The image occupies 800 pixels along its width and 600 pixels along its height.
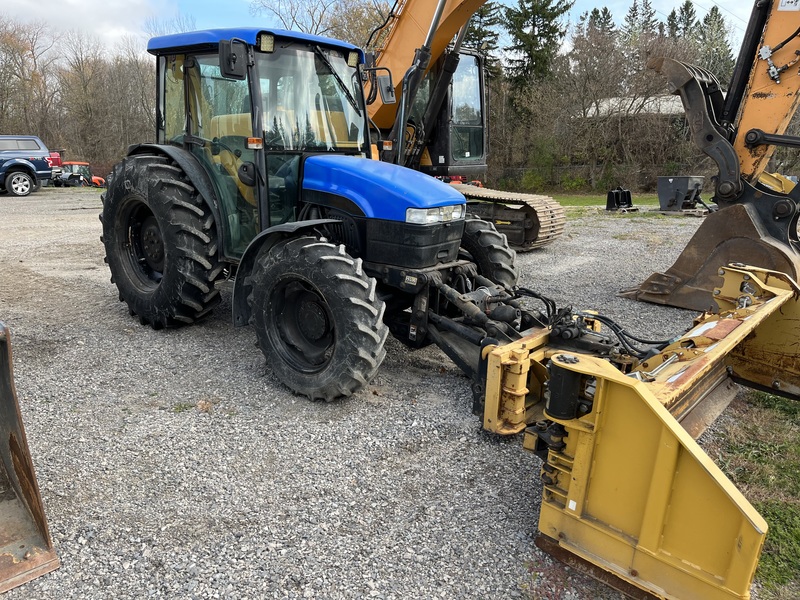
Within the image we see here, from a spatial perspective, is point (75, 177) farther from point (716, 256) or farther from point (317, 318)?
point (716, 256)

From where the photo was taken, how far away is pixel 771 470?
128 inches

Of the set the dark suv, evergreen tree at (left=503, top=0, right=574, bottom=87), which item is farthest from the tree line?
the dark suv

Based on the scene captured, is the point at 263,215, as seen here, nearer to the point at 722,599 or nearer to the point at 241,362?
the point at 241,362

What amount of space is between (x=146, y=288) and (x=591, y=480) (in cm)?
460

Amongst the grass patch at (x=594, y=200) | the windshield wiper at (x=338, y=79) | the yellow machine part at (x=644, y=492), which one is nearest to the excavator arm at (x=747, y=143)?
the yellow machine part at (x=644, y=492)

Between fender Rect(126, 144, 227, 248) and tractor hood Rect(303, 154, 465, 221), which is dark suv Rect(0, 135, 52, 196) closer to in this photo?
fender Rect(126, 144, 227, 248)

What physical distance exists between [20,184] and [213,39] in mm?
17591

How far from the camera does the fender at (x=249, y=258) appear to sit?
13.9 feet

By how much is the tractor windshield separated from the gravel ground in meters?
1.80

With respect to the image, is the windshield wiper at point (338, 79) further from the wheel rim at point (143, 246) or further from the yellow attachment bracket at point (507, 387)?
the yellow attachment bracket at point (507, 387)

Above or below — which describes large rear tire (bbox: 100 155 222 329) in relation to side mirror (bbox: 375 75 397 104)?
below

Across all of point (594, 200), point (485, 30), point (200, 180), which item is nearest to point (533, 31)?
point (485, 30)

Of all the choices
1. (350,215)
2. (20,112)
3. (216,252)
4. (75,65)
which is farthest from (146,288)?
(75,65)

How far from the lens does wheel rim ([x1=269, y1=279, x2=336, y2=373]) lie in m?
4.14
